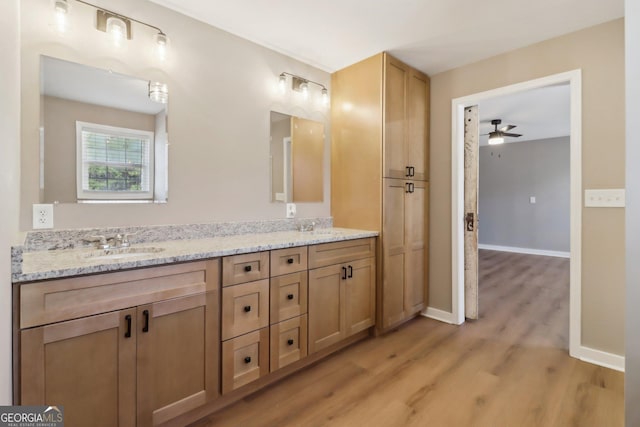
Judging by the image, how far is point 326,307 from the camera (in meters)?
2.16

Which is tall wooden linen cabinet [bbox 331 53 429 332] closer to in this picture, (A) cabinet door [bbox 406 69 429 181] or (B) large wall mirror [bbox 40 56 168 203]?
(A) cabinet door [bbox 406 69 429 181]

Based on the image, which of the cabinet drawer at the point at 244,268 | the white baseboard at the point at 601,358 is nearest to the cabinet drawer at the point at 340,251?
the cabinet drawer at the point at 244,268

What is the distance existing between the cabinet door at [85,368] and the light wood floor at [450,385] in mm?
526

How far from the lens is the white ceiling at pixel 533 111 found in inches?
142

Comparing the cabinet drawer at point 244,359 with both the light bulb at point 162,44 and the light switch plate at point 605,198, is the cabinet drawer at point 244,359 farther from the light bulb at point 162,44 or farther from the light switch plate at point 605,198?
the light switch plate at point 605,198

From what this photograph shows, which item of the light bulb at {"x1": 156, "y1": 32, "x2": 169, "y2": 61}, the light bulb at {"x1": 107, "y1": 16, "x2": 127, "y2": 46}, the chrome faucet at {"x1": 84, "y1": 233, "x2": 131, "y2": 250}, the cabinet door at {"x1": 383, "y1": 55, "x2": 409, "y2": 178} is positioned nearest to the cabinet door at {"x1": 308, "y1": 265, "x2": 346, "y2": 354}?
the cabinet door at {"x1": 383, "y1": 55, "x2": 409, "y2": 178}

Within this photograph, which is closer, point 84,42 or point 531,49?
point 84,42

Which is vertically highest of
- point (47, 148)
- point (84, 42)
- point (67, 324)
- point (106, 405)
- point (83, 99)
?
point (84, 42)

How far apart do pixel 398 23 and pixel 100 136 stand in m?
2.07

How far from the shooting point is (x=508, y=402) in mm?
1730

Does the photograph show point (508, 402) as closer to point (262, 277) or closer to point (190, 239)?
point (262, 277)

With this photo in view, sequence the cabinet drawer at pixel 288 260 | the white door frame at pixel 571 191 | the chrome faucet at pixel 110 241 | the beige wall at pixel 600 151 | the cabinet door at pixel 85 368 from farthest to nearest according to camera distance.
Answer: the white door frame at pixel 571 191
the beige wall at pixel 600 151
the cabinet drawer at pixel 288 260
the chrome faucet at pixel 110 241
the cabinet door at pixel 85 368

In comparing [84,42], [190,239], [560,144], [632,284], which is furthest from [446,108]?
[560,144]

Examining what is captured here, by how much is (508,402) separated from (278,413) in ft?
4.27
